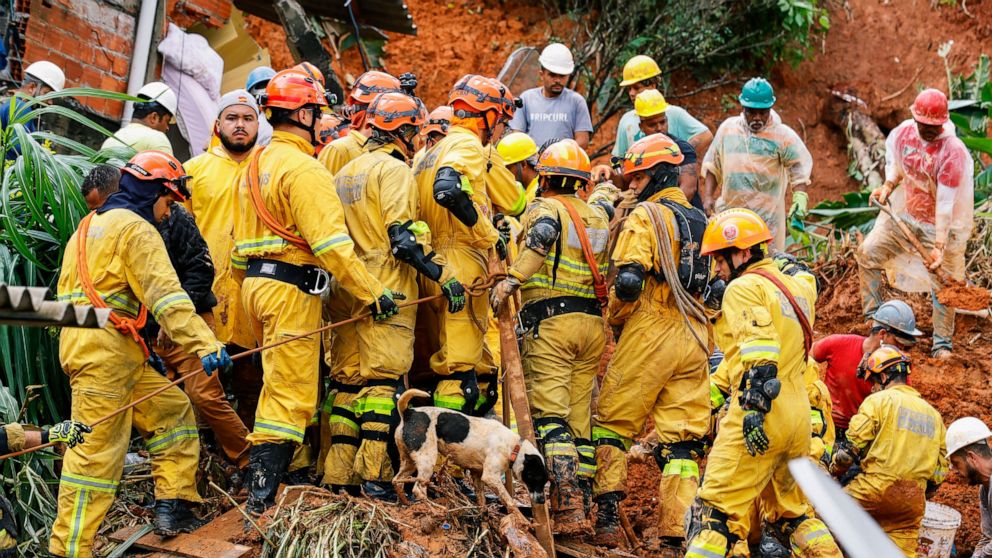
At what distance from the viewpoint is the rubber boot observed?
19.9 feet

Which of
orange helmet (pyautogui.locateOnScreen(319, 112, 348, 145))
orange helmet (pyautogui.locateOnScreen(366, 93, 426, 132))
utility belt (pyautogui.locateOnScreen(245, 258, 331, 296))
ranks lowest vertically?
utility belt (pyautogui.locateOnScreen(245, 258, 331, 296))

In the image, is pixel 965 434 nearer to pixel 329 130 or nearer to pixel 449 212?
pixel 449 212

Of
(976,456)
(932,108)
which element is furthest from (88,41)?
(976,456)

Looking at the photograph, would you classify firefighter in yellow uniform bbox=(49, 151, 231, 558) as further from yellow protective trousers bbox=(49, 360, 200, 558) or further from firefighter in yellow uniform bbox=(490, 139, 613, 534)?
firefighter in yellow uniform bbox=(490, 139, 613, 534)

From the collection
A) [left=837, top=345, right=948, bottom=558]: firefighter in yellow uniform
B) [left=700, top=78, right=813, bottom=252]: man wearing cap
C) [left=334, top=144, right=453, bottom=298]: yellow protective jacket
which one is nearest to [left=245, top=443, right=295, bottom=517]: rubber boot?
[left=334, top=144, right=453, bottom=298]: yellow protective jacket

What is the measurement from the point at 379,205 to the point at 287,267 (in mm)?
675

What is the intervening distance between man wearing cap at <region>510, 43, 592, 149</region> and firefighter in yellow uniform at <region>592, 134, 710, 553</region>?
8.42ft

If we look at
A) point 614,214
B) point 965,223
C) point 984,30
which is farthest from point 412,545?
point 984,30

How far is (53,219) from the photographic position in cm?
723

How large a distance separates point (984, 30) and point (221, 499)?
13.7 meters

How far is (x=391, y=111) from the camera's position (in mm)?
6656

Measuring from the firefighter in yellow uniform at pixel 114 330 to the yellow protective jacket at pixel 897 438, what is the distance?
15.0 feet

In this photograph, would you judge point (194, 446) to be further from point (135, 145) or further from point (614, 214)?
point (614, 214)

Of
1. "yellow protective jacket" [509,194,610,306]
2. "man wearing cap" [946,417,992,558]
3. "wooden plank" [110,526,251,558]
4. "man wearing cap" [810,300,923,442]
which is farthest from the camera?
"man wearing cap" [810,300,923,442]
